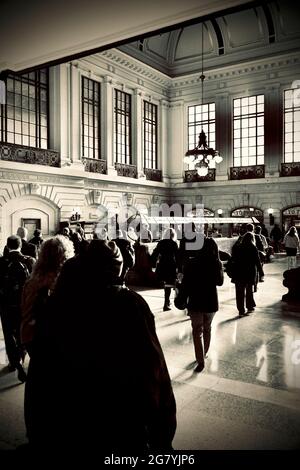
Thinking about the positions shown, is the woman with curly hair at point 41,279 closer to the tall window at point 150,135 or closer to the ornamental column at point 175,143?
the tall window at point 150,135

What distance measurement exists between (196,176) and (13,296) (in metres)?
20.5

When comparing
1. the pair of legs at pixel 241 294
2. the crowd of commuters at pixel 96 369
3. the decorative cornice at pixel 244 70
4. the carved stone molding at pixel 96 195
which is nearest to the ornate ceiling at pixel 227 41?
the decorative cornice at pixel 244 70

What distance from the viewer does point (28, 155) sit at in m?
15.6

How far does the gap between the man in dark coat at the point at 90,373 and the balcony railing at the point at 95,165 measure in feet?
57.7

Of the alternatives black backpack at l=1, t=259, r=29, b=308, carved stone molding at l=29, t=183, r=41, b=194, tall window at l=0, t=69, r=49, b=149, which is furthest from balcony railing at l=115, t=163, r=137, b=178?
black backpack at l=1, t=259, r=29, b=308

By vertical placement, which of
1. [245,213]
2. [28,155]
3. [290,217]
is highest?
[28,155]

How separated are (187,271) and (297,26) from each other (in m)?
20.7

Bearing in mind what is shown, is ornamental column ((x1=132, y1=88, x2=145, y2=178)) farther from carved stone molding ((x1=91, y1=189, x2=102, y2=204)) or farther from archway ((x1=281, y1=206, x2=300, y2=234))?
archway ((x1=281, y1=206, x2=300, y2=234))

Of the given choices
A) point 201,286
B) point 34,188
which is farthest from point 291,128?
point 201,286

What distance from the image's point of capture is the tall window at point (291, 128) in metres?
21.1

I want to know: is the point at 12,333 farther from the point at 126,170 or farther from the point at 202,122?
the point at 202,122

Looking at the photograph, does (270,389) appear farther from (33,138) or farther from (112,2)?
(33,138)

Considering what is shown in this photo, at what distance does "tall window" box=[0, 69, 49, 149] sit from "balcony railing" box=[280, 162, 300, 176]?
513 inches

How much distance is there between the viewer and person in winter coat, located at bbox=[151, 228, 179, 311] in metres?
7.75
